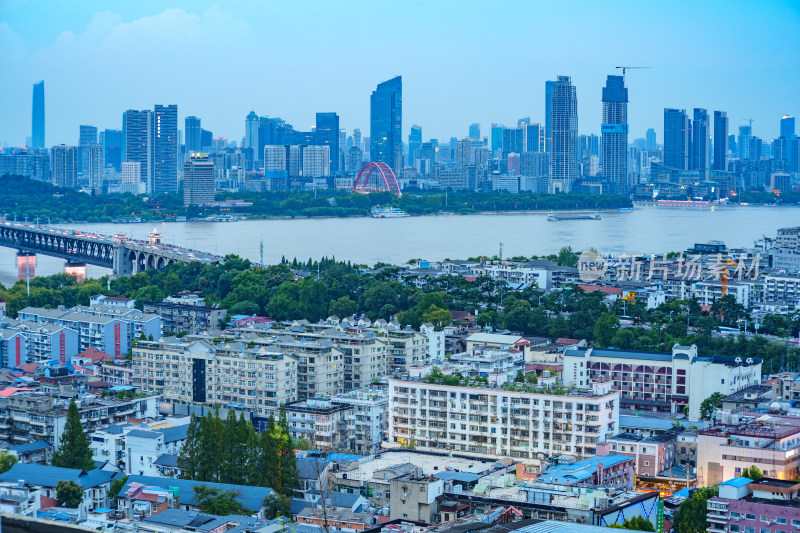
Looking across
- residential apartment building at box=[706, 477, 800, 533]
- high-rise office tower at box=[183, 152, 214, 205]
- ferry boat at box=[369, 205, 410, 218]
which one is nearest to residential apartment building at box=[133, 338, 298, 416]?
residential apartment building at box=[706, 477, 800, 533]

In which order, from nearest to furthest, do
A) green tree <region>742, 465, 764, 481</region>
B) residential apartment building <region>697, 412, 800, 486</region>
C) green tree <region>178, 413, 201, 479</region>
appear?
green tree <region>742, 465, 764, 481</region> → residential apartment building <region>697, 412, 800, 486</region> → green tree <region>178, 413, 201, 479</region>

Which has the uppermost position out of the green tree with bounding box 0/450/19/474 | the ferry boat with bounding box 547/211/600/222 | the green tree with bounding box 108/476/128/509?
the ferry boat with bounding box 547/211/600/222

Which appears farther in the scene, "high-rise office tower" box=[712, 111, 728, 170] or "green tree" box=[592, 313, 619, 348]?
"high-rise office tower" box=[712, 111, 728, 170]

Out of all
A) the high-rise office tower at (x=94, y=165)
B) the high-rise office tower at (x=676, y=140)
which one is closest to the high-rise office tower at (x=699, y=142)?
the high-rise office tower at (x=676, y=140)

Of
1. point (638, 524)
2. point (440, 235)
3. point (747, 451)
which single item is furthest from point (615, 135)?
point (638, 524)

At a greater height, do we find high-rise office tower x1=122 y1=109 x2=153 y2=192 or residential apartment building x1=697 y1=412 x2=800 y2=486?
high-rise office tower x1=122 y1=109 x2=153 y2=192

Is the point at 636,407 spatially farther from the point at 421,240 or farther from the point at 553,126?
the point at 553,126

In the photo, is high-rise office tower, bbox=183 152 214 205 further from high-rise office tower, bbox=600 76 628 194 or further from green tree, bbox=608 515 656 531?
green tree, bbox=608 515 656 531

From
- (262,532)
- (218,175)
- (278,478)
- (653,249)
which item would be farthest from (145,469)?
(218,175)
